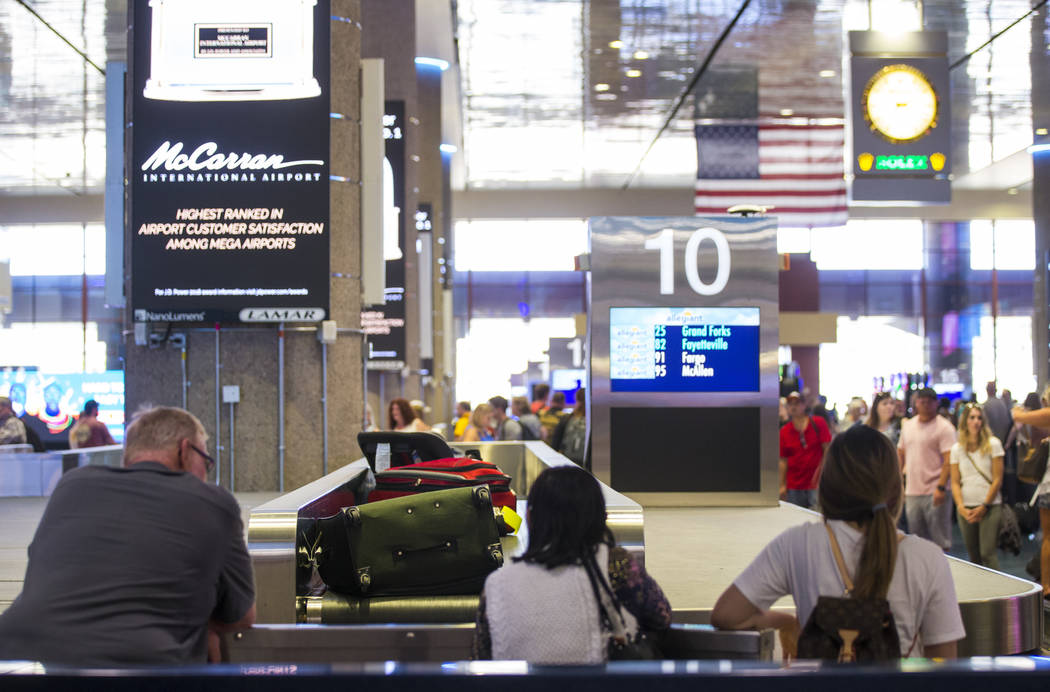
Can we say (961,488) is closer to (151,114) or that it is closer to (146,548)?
(151,114)

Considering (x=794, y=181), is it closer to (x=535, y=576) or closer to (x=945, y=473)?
(x=945, y=473)

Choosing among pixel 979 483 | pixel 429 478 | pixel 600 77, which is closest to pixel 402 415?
pixel 979 483

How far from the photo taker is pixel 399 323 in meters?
17.1

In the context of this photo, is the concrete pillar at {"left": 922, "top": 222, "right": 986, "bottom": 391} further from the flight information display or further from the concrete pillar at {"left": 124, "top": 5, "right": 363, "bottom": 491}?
the concrete pillar at {"left": 124, "top": 5, "right": 363, "bottom": 491}

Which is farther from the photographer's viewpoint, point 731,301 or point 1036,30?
point 1036,30

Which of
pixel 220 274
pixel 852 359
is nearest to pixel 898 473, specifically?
pixel 220 274

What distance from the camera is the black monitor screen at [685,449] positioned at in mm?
9289

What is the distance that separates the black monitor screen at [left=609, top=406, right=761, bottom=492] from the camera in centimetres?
929

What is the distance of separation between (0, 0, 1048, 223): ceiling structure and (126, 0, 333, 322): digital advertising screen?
24.7 feet

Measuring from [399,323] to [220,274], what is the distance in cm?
826

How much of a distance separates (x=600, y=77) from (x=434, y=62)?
2.94 meters

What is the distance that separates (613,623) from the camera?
2865 mm

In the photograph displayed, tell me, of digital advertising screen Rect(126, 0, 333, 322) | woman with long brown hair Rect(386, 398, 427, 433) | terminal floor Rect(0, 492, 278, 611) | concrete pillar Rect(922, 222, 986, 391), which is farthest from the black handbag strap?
concrete pillar Rect(922, 222, 986, 391)

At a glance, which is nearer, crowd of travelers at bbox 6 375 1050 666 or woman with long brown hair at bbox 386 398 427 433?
crowd of travelers at bbox 6 375 1050 666
